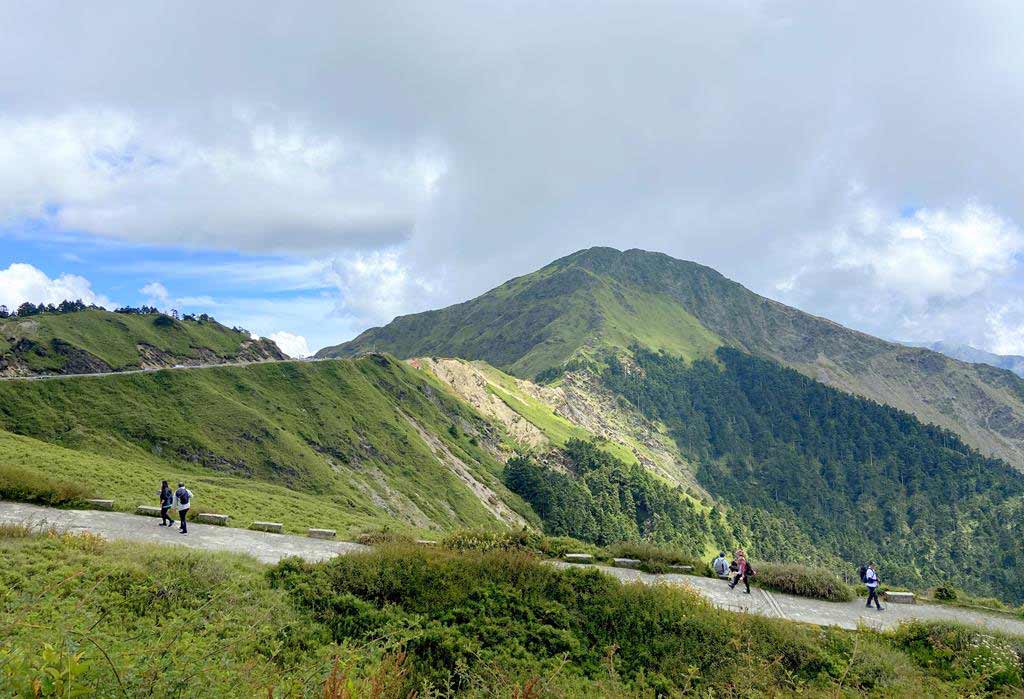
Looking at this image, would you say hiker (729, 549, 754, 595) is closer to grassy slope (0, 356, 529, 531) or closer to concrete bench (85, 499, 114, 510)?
grassy slope (0, 356, 529, 531)

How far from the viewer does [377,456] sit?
74938mm

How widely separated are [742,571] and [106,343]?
84786 mm

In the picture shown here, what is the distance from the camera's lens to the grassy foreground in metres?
13.4

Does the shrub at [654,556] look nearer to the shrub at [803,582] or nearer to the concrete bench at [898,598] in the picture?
the shrub at [803,582]

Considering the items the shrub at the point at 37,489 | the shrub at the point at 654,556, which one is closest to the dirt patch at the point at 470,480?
the shrub at the point at 654,556

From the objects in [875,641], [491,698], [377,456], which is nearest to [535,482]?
[377,456]

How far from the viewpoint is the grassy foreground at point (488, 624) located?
13.4 metres

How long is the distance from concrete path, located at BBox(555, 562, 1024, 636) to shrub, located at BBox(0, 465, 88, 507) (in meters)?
22.0

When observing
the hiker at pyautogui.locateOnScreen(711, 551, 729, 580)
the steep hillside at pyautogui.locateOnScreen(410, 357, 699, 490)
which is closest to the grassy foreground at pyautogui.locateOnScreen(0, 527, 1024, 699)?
the hiker at pyautogui.locateOnScreen(711, 551, 729, 580)

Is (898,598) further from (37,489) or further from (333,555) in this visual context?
(37,489)

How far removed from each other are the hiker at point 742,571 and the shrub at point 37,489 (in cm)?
2877

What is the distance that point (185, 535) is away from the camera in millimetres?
23500

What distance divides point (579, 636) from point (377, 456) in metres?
61.6

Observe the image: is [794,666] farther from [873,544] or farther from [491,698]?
[873,544]
